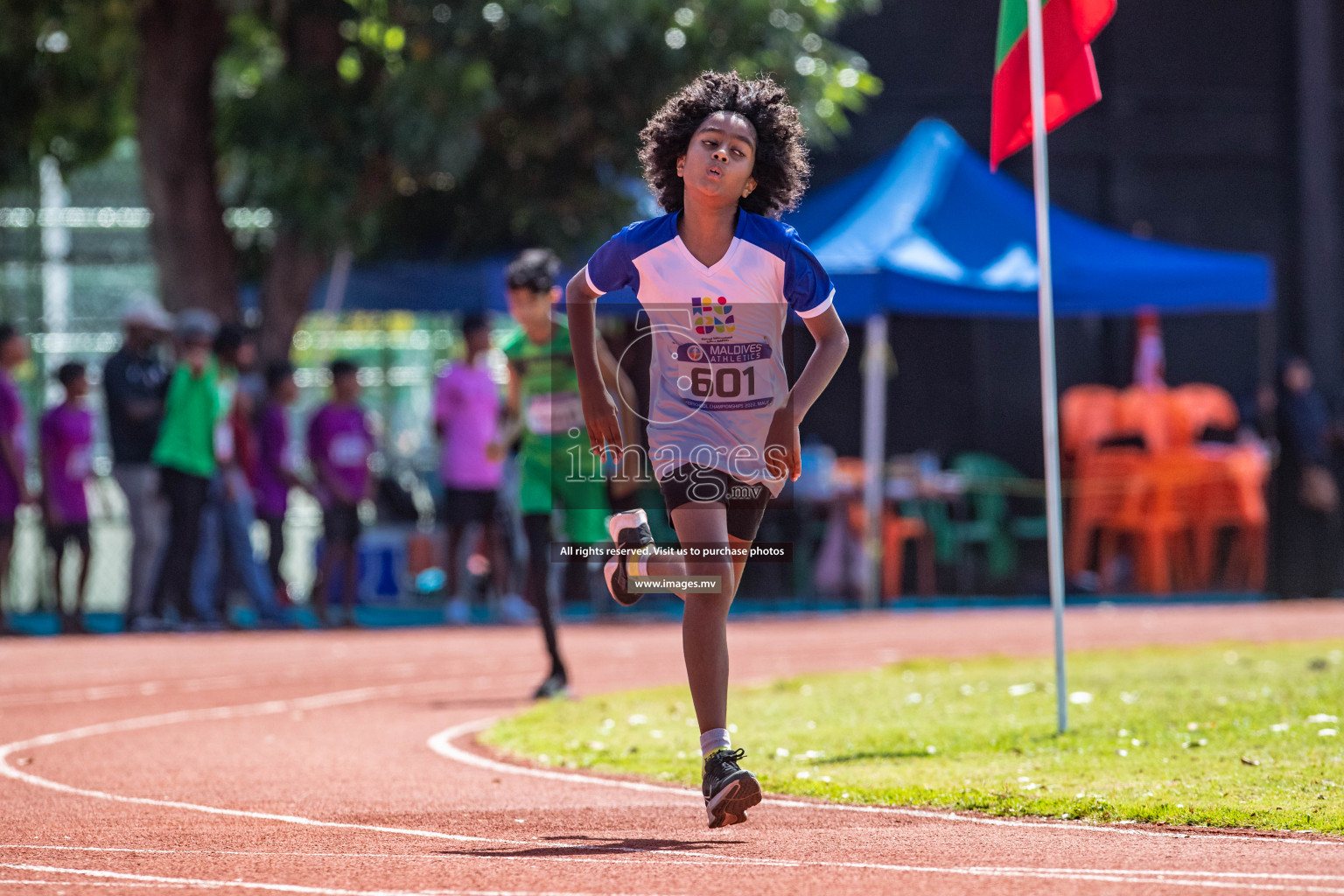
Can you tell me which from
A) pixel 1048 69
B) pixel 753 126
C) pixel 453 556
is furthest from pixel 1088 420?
pixel 753 126

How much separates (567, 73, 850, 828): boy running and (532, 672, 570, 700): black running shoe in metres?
4.09

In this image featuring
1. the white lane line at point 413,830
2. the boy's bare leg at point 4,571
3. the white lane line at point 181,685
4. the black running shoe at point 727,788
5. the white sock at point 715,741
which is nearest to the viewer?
the white lane line at point 413,830

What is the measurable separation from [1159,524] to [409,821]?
14.1 metres

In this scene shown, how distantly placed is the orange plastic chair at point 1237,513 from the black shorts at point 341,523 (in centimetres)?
817

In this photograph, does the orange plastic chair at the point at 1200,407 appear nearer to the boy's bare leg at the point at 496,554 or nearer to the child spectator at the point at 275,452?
the boy's bare leg at the point at 496,554

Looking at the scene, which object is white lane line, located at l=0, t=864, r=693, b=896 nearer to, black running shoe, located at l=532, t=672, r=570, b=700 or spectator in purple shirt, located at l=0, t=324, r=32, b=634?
black running shoe, located at l=532, t=672, r=570, b=700

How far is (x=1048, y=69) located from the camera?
8977 millimetres

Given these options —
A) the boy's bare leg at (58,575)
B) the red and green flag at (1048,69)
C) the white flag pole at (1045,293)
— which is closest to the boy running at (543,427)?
the white flag pole at (1045,293)

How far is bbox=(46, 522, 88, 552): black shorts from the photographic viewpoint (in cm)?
1507

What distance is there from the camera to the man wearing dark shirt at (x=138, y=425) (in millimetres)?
15023

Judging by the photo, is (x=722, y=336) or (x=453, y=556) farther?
(x=453, y=556)

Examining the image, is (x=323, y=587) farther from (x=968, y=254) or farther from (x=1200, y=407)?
(x=1200, y=407)

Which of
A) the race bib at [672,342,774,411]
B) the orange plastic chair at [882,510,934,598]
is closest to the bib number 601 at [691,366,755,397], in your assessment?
the race bib at [672,342,774,411]

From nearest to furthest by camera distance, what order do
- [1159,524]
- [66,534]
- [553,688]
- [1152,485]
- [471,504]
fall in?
[553,688] < [66,534] < [471,504] < [1152,485] < [1159,524]
